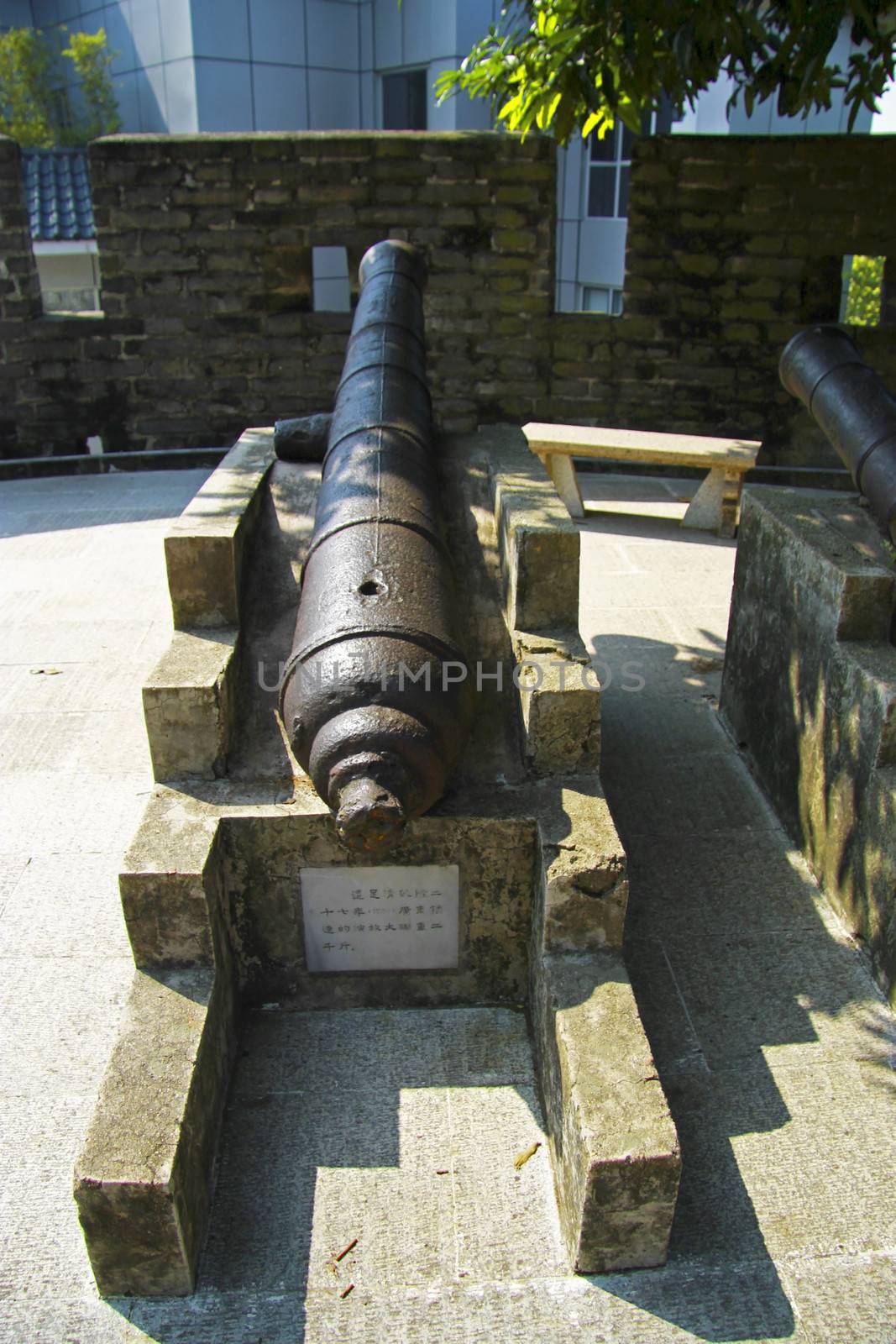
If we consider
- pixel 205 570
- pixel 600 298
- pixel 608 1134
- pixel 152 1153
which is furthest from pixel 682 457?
pixel 600 298

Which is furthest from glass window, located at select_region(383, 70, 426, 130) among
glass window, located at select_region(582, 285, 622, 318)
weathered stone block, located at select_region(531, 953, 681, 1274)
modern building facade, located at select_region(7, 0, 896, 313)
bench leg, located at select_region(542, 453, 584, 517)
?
weathered stone block, located at select_region(531, 953, 681, 1274)

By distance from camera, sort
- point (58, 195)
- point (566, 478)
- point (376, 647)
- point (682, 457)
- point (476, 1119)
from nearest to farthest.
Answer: point (376, 647) < point (476, 1119) < point (682, 457) < point (566, 478) < point (58, 195)

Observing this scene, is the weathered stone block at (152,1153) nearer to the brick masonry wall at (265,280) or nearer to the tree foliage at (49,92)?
the brick masonry wall at (265,280)

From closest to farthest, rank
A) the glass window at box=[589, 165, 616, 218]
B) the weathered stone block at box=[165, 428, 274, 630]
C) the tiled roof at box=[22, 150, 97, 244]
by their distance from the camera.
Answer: the weathered stone block at box=[165, 428, 274, 630], the tiled roof at box=[22, 150, 97, 244], the glass window at box=[589, 165, 616, 218]

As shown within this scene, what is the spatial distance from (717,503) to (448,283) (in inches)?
106

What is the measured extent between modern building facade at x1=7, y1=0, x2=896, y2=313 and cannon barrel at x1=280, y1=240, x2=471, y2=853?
551 inches

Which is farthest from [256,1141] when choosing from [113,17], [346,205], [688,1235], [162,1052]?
[113,17]

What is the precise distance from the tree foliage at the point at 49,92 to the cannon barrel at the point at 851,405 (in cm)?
1652

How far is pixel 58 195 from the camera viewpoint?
49.6ft

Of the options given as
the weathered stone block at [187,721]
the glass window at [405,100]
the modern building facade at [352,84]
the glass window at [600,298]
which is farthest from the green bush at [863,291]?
the weathered stone block at [187,721]

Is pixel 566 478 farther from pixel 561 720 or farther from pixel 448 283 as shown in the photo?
pixel 561 720

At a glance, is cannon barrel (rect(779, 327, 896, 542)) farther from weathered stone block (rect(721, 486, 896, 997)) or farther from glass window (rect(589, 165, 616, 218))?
glass window (rect(589, 165, 616, 218))

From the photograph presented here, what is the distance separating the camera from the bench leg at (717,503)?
7812 millimetres

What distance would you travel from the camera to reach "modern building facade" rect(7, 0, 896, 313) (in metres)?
16.6
